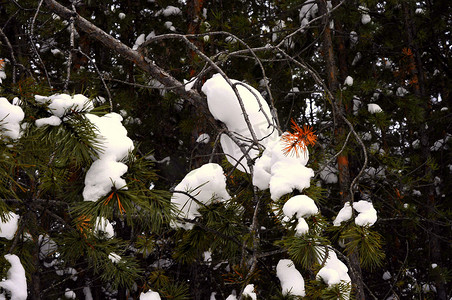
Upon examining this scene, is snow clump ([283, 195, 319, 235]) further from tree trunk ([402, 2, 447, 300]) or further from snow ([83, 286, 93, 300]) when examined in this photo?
snow ([83, 286, 93, 300])

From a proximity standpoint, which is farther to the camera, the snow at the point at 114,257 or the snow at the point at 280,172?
the snow at the point at 114,257

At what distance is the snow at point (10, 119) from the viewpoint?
104cm

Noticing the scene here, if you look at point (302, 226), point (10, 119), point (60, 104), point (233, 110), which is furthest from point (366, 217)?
point (10, 119)

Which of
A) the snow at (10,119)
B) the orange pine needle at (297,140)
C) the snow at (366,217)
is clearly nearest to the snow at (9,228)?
the snow at (10,119)

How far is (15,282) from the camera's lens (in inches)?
71.9

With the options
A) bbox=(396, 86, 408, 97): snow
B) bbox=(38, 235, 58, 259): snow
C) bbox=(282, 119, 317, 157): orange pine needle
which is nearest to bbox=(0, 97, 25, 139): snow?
bbox=(282, 119, 317, 157): orange pine needle

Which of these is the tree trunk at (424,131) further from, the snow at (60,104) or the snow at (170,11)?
the snow at (60,104)

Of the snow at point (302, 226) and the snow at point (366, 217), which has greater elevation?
the snow at point (366, 217)

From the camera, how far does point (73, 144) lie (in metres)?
1.10

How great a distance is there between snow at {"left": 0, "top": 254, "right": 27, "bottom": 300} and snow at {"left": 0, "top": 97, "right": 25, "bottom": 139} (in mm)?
1122

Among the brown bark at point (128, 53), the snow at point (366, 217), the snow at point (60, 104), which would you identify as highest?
the brown bark at point (128, 53)

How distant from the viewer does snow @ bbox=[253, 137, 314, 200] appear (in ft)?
4.04

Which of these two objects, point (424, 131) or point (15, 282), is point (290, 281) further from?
point (424, 131)

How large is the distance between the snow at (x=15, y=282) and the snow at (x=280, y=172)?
1339 mm
